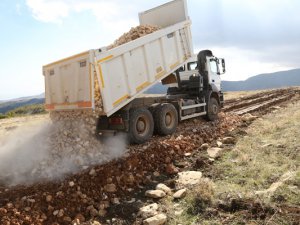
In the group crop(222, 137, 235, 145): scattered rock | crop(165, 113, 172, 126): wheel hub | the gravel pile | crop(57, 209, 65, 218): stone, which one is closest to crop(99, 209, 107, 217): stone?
crop(57, 209, 65, 218): stone

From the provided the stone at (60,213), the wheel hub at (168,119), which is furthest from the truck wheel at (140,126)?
the stone at (60,213)

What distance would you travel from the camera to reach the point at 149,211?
17.1ft

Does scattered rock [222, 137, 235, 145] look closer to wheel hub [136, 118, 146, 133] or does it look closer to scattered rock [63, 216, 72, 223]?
wheel hub [136, 118, 146, 133]

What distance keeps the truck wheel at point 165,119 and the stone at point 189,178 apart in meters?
3.10

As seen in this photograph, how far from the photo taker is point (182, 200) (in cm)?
552

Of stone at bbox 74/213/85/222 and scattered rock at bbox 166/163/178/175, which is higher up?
scattered rock at bbox 166/163/178/175

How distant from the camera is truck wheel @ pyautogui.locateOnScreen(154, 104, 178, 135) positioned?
9.73 m

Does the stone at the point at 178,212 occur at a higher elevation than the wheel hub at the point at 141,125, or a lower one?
lower

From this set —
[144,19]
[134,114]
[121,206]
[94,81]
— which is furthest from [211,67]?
[121,206]

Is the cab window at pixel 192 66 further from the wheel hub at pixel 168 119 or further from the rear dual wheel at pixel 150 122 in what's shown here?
the wheel hub at pixel 168 119

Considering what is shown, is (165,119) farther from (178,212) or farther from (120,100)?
(178,212)

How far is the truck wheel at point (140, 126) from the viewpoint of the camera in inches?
348

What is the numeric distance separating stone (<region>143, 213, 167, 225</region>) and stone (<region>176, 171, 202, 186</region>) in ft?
4.48

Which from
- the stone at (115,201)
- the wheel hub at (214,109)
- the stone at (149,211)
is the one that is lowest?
the stone at (149,211)
